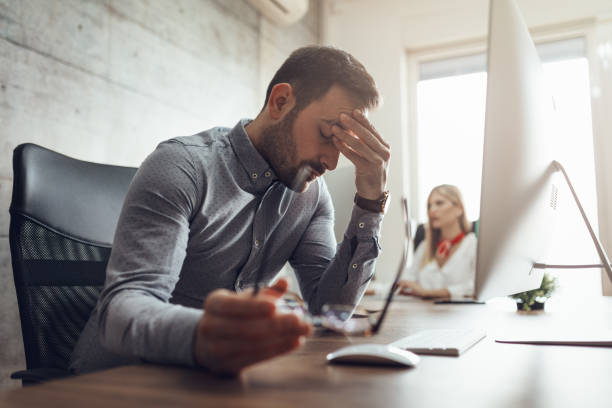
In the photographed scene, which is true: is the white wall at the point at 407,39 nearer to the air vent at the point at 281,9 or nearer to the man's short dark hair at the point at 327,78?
the air vent at the point at 281,9

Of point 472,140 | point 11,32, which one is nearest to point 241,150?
point 11,32

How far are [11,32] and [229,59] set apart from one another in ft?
4.79

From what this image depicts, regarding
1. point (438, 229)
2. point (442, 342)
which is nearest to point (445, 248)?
point (438, 229)

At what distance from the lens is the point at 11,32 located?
1.67 meters

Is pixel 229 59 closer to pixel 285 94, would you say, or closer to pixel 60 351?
pixel 285 94

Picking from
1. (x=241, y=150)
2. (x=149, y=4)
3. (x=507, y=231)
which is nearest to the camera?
(x=507, y=231)

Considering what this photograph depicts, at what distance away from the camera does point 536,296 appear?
1.41m

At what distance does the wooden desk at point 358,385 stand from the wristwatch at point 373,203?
479mm

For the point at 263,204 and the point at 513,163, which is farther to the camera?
Answer: the point at 263,204

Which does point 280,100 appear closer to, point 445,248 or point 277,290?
point 277,290

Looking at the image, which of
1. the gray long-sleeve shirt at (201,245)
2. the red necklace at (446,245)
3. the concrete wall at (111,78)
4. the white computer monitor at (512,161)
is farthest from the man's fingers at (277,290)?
the red necklace at (446,245)

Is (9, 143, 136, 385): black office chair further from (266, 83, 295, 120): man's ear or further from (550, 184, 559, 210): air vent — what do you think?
(550, 184, 559, 210): air vent

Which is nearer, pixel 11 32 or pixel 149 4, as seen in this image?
pixel 11 32

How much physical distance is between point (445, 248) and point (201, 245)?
2.25 meters
